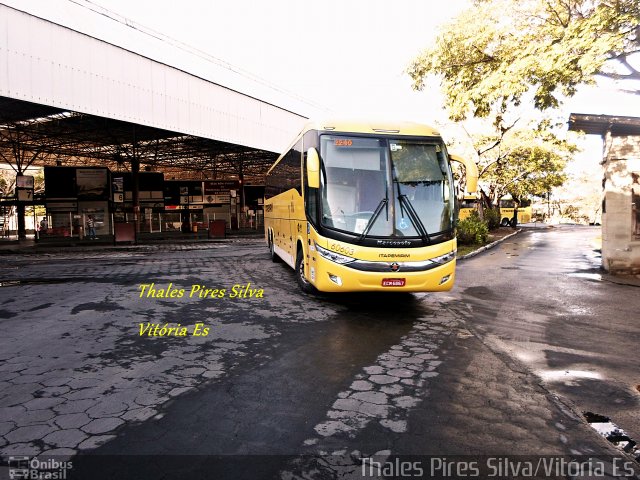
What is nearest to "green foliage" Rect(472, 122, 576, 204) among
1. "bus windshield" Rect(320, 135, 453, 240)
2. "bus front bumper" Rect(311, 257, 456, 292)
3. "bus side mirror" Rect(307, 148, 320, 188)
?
"bus windshield" Rect(320, 135, 453, 240)

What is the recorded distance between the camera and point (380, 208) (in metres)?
7.05

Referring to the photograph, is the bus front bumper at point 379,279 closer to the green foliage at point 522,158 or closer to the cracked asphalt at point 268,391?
the cracked asphalt at point 268,391

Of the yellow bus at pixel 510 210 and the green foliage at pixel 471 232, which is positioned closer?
the green foliage at pixel 471 232

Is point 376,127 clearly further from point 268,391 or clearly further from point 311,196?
point 268,391

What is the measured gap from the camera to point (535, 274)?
12320 mm

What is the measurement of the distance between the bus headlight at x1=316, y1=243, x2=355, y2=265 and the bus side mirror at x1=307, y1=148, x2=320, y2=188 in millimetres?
1101

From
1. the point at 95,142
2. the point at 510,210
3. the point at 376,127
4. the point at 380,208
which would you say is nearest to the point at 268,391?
the point at 380,208

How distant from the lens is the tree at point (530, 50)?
869 cm

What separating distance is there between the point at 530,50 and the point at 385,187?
602cm

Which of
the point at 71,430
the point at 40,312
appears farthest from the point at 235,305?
the point at 71,430

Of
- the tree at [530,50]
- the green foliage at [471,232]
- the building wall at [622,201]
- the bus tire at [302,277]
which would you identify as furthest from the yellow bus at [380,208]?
the green foliage at [471,232]

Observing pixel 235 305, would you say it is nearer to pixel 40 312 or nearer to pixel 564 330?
pixel 40 312

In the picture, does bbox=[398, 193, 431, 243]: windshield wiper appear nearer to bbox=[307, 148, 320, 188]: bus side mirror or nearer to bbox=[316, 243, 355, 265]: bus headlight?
bbox=[316, 243, 355, 265]: bus headlight

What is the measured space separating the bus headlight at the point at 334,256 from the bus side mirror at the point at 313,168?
110cm
